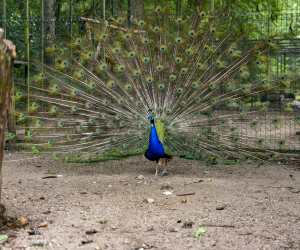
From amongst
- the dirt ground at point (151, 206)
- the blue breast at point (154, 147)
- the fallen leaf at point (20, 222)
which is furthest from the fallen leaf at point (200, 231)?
the blue breast at point (154, 147)

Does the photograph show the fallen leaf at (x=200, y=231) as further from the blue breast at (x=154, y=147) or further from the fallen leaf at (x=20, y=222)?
the blue breast at (x=154, y=147)

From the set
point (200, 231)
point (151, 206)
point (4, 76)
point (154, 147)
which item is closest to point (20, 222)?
point (4, 76)

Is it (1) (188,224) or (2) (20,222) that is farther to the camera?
(1) (188,224)

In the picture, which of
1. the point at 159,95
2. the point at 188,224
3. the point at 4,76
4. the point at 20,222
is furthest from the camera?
the point at 159,95

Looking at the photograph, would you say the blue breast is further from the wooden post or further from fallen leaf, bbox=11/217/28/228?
the wooden post

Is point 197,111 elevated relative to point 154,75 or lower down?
lower down

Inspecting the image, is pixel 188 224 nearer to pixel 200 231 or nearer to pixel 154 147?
pixel 200 231

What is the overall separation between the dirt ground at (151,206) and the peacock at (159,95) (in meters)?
0.49

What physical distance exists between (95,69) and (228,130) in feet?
8.58

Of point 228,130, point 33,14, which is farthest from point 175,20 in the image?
point 33,14

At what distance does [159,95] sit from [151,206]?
2.33 metres

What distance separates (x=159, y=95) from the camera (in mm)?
6000

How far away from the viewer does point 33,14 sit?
1203 centimetres

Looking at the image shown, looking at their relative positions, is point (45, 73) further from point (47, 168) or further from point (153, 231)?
point (153, 231)
